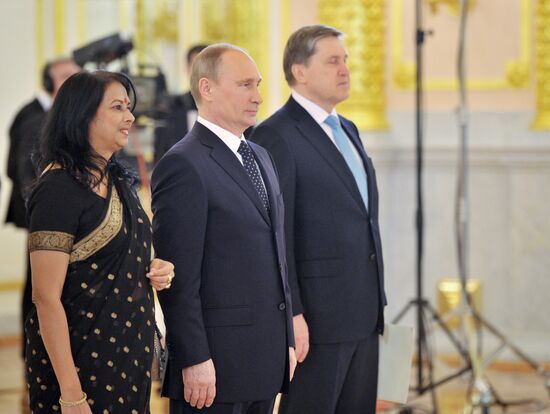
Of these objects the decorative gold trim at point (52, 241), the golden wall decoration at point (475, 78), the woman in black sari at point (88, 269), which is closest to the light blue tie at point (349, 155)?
the woman in black sari at point (88, 269)

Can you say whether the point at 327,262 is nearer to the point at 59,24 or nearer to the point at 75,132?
the point at 75,132

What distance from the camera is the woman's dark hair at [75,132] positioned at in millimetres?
2521

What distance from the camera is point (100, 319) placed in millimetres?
2512

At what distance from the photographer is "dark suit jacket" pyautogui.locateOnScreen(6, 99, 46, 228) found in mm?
5297

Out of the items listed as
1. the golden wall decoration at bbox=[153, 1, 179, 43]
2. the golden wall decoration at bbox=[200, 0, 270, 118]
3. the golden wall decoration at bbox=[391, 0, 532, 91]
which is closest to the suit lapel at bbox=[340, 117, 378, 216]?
the golden wall decoration at bbox=[391, 0, 532, 91]

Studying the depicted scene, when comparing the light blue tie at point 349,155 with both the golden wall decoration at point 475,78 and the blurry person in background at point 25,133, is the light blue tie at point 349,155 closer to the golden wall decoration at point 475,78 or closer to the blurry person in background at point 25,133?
the blurry person in background at point 25,133

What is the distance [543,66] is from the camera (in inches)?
231

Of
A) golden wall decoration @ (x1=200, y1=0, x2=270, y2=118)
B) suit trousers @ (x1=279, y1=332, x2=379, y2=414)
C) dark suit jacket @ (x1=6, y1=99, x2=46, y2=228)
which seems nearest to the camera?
suit trousers @ (x1=279, y1=332, x2=379, y2=414)

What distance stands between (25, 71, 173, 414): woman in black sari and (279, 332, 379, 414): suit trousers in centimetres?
77

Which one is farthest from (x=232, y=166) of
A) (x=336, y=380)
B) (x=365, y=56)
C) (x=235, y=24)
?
(x=235, y=24)

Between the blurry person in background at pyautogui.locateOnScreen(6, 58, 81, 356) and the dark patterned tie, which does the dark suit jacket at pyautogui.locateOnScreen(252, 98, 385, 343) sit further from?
the blurry person in background at pyautogui.locateOnScreen(6, 58, 81, 356)

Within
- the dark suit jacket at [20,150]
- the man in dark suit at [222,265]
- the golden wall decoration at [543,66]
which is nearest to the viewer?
the man in dark suit at [222,265]

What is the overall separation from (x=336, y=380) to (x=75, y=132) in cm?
118

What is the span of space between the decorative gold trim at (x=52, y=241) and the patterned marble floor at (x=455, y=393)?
A: 2.47m
